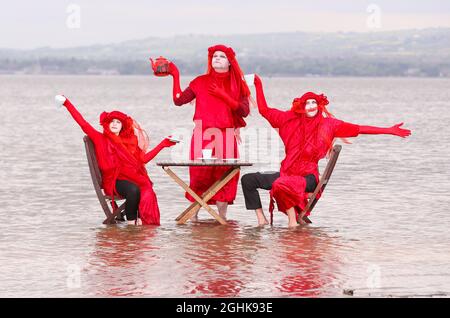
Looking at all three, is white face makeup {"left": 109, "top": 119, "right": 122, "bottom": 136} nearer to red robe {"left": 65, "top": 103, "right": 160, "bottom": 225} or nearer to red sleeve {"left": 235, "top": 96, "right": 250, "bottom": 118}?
red robe {"left": 65, "top": 103, "right": 160, "bottom": 225}

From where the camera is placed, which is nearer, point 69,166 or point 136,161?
point 136,161

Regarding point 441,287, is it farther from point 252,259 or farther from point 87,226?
point 87,226

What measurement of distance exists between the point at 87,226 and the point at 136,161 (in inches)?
34.8

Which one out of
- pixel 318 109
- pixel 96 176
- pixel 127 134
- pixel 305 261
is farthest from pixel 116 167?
pixel 305 261

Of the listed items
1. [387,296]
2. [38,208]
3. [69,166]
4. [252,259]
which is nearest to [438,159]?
[69,166]

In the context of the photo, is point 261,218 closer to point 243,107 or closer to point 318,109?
point 243,107

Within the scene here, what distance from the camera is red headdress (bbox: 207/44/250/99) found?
1307 centimetres

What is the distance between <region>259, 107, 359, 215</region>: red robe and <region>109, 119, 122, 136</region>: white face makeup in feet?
4.72

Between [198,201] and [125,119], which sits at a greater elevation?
[125,119]

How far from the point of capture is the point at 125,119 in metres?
13.0

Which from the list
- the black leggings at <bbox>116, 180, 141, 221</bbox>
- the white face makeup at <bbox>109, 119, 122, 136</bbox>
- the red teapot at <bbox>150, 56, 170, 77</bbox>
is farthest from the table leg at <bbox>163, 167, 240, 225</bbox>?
the red teapot at <bbox>150, 56, 170, 77</bbox>

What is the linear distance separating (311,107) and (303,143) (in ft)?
1.20

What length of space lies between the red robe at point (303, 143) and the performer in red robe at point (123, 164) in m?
1.19

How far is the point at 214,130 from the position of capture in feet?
43.4
